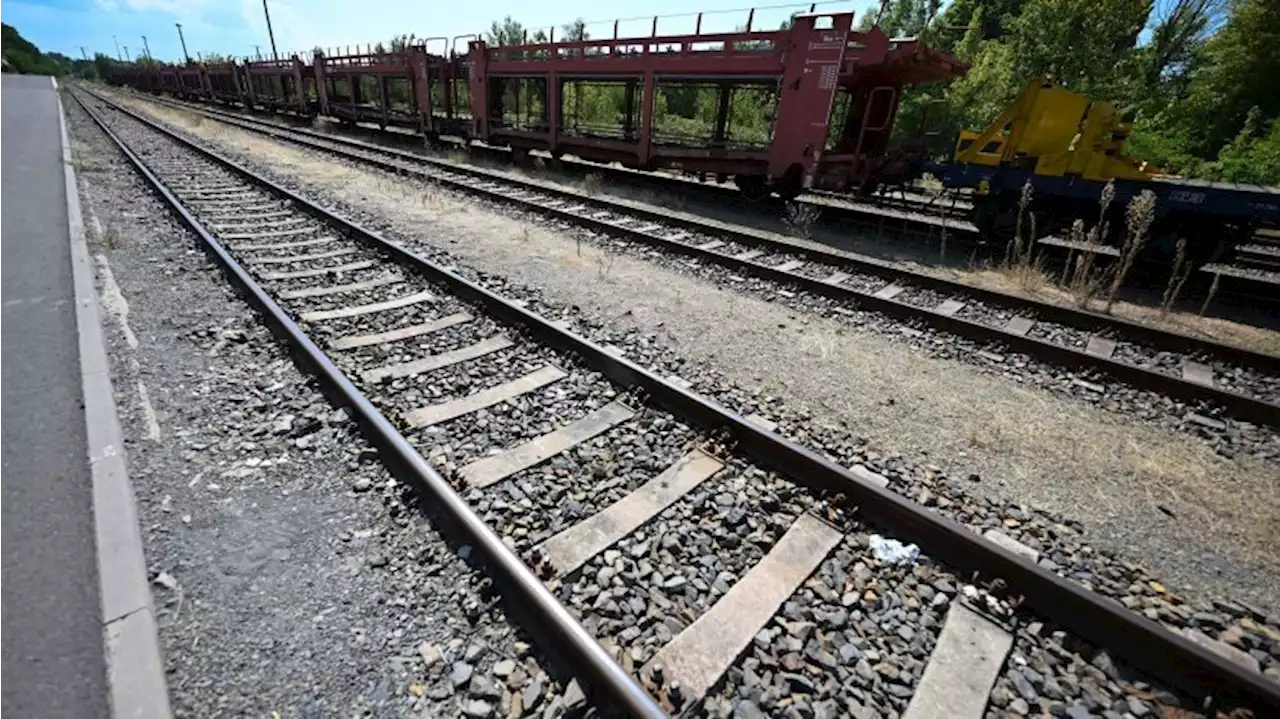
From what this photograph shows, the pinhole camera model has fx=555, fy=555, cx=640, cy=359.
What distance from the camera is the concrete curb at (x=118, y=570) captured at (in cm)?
198

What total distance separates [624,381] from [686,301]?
229 centimetres

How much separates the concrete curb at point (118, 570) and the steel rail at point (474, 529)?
1.16 meters

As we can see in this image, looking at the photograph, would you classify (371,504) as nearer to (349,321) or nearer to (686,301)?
(349,321)

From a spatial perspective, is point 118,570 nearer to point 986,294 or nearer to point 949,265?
point 986,294

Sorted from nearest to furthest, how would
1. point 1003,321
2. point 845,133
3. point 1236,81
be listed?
point 1003,321
point 845,133
point 1236,81

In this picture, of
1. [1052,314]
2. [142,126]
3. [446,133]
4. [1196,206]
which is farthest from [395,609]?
[142,126]

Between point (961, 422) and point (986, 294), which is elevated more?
point (986, 294)

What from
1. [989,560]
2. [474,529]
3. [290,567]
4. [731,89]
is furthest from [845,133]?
[290,567]

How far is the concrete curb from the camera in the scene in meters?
1.98

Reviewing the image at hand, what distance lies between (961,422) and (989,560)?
5.78ft

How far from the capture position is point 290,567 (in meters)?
2.62

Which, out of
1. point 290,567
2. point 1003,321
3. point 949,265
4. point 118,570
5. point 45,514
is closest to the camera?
point 118,570

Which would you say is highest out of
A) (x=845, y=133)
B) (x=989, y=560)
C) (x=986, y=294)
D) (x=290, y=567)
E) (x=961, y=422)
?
(x=845, y=133)

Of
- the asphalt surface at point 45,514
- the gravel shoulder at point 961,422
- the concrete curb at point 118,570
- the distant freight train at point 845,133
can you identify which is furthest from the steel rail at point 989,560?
the distant freight train at point 845,133
